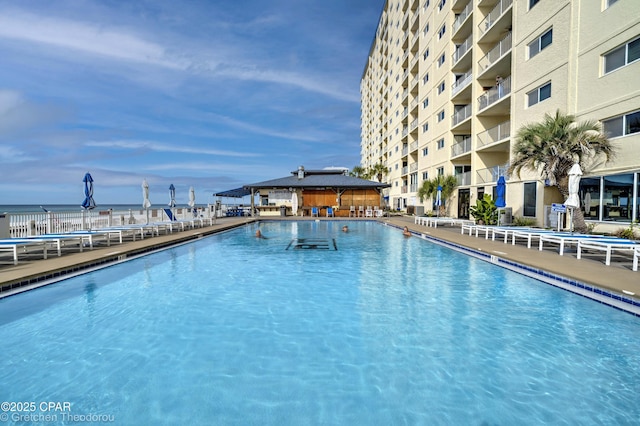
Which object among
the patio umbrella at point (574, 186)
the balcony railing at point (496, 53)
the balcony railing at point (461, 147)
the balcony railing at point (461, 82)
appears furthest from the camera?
the balcony railing at point (461, 147)

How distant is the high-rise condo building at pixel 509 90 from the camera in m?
10.9

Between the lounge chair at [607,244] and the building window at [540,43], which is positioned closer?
the lounge chair at [607,244]

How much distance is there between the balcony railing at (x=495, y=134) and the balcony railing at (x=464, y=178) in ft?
8.19

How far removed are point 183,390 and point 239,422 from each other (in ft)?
2.81

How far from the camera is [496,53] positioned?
19.0 m

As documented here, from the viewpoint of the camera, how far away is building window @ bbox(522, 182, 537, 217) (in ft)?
50.0

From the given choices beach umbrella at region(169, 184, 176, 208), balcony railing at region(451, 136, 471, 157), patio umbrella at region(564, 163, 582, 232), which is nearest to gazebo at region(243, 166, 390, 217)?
balcony railing at region(451, 136, 471, 157)

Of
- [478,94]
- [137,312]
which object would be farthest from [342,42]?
[137,312]

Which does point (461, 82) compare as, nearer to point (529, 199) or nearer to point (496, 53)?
point (496, 53)

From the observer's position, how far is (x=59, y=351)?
4039 mm

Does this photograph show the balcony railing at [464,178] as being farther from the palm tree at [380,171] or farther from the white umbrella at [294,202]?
the palm tree at [380,171]

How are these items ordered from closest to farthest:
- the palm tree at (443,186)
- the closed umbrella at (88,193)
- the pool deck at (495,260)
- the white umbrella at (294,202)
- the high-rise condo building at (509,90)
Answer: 1. the pool deck at (495,260)
2. the high-rise condo building at (509,90)
3. the closed umbrella at (88,193)
4. the palm tree at (443,186)
5. the white umbrella at (294,202)

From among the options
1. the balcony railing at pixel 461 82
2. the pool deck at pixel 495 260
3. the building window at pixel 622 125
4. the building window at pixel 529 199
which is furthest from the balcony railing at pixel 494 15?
the pool deck at pixel 495 260

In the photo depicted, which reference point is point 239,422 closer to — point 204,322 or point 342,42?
point 204,322
